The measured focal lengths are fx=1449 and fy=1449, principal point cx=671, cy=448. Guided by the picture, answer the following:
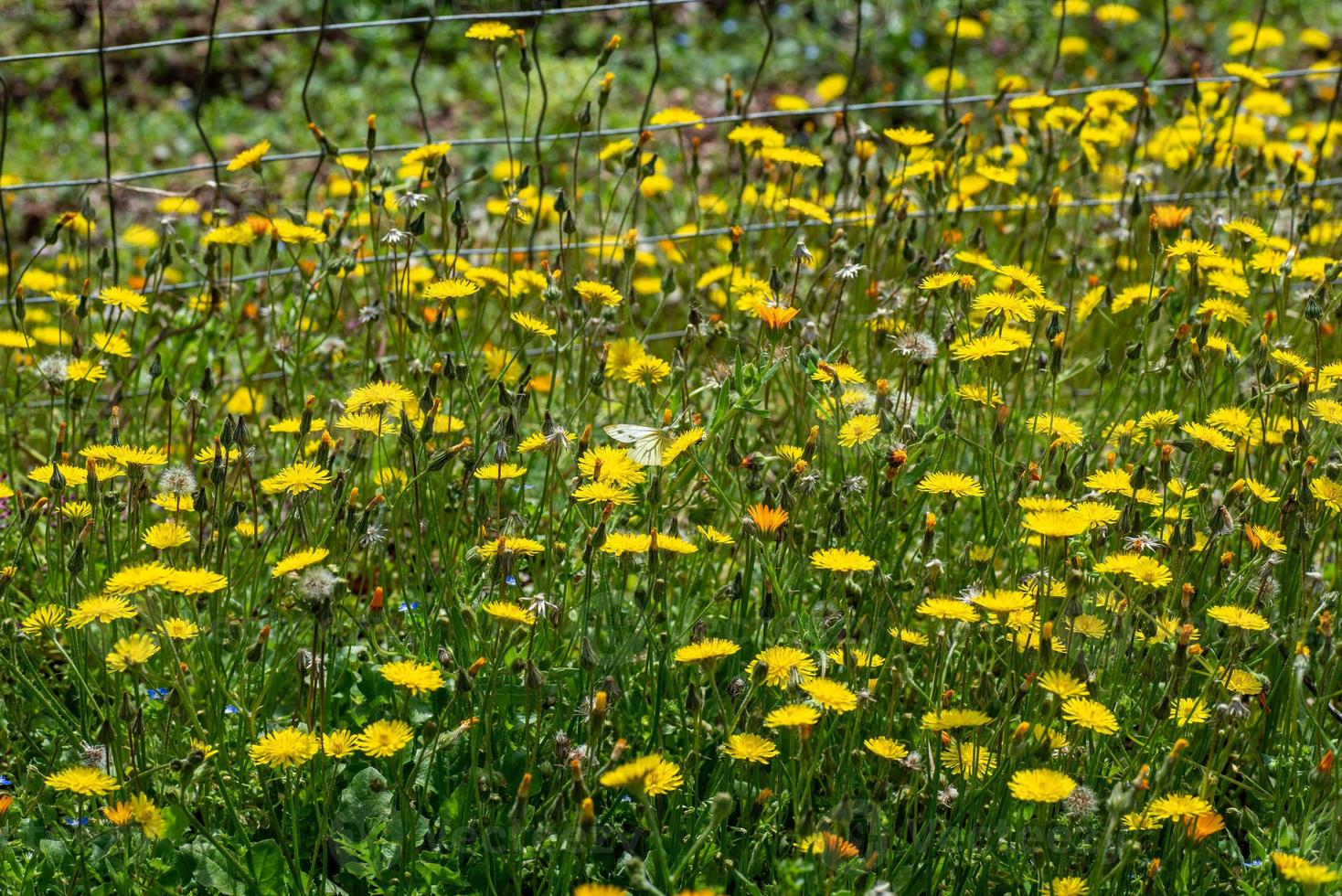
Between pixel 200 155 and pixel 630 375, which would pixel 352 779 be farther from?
pixel 200 155

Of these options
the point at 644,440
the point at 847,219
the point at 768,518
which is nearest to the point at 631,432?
the point at 644,440

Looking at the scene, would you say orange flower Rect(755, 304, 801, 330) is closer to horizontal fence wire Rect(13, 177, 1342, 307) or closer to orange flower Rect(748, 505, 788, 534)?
orange flower Rect(748, 505, 788, 534)

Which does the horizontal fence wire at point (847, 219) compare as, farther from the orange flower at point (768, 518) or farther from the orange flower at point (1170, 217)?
the orange flower at point (768, 518)

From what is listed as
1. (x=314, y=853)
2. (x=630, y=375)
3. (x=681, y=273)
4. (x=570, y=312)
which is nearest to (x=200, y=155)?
(x=681, y=273)

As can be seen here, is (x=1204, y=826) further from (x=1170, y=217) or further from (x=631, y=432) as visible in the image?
(x=1170, y=217)

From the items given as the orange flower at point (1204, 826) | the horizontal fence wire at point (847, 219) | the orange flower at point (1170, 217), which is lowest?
the orange flower at point (1204, 826)

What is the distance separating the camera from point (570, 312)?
2863mm

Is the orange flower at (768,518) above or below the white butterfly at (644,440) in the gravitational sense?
below

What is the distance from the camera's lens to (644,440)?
2203 millimetres

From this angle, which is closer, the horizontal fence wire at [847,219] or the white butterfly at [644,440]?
the white butterfly at [644,440]

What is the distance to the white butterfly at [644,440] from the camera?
2144 millimetres

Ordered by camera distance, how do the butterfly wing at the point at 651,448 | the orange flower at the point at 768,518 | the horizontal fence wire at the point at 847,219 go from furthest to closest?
1. the horizontal fence wire at the point at 847,219
2. the butterfly wing at the point at 651,448
3. the orange flower at the point at 768,518

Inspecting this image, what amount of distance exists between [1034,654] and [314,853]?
103 cm

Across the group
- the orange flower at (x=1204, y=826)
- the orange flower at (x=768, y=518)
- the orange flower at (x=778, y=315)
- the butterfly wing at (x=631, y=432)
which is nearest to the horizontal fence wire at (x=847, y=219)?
the orange flower at (x=778, y=315)
